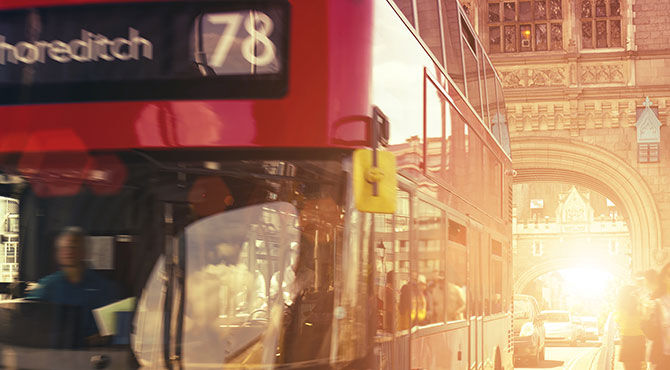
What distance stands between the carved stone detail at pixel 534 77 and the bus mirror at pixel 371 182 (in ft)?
69.5

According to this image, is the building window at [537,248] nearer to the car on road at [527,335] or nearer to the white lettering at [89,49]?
the car on road at [527,335]

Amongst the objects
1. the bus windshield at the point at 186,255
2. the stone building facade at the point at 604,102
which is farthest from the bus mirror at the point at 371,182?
the stone building facade at the point at 604,102

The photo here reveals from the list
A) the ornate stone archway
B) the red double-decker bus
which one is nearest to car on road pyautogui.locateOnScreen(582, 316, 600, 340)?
the ornate stone archway

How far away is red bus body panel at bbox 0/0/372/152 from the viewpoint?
363 centimetres

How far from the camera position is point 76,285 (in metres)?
3.55

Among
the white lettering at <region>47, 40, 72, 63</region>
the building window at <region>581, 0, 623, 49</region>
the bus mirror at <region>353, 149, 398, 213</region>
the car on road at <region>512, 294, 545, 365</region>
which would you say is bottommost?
the car on road at <region>512, 294, 545, 365</region>

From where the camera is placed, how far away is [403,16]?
16.0 ft

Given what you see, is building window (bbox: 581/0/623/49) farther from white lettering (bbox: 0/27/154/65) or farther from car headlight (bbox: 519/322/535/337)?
white lettering (bbox: 0/27/154/65)

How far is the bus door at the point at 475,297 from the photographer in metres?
6.94

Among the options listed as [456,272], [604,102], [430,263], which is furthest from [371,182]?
[604,102]

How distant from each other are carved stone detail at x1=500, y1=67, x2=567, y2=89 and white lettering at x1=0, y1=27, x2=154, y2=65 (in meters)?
21.2

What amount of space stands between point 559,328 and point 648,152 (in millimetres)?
7217

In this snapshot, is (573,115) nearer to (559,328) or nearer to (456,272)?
(559,328)

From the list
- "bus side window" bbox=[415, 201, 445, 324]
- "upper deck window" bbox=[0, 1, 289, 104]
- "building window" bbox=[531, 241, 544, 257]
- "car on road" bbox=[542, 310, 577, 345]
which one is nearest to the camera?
"upper deck window" bbox=[0, 1, 289, 104]
